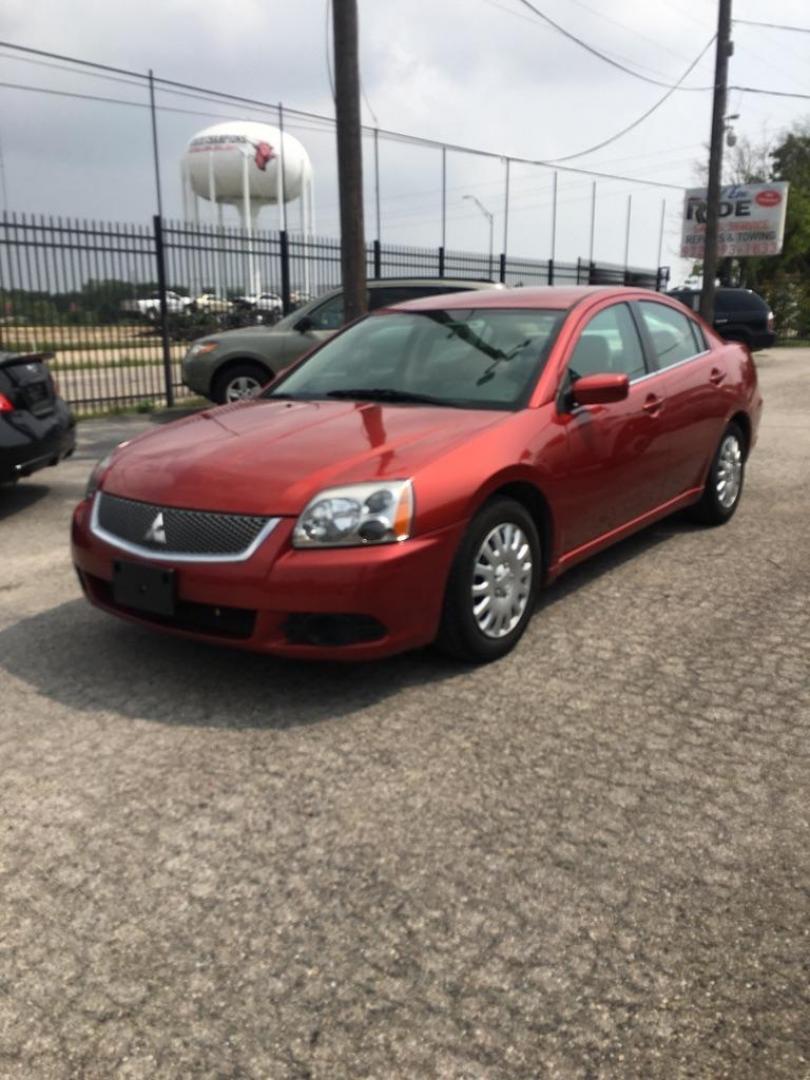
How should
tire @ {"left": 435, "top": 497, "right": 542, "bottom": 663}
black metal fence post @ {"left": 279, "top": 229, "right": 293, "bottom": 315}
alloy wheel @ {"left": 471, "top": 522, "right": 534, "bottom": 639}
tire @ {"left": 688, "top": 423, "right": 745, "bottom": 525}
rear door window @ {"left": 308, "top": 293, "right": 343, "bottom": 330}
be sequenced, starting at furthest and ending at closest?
1. black metal fence post @ {"left": 279, "top": 229, "right": 293, "bottom": 315}
2. rear door window @ {"left": 308, "top": 293, "right": 343, "bottom": 330}
3. tire @ {"left": 688, "top": 423, "right": 745, "bottom": 525}
4. alloy wheel @ {"left": 471, "top": 522, "right": 534, "bottom": 639}
5. tire @ {"left": 435, "top": 497, "right": 542, "bottom": 663}

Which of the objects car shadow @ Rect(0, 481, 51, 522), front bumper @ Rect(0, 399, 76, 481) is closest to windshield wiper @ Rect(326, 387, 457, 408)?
front bumper @ Rect(0, 399, 76, 481)

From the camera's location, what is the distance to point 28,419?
6422 millimetres

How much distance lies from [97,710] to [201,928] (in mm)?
1369

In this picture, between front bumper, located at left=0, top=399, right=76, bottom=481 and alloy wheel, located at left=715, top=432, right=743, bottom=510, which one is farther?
front bumper, located at left=0, top=399, right=76, bottom=481

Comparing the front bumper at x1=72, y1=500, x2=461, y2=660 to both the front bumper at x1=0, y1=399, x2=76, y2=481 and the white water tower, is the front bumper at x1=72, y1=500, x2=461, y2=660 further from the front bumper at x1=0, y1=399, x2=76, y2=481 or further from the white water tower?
the white water tower

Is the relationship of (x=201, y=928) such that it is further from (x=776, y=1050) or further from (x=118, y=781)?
(x=776, y=1050)

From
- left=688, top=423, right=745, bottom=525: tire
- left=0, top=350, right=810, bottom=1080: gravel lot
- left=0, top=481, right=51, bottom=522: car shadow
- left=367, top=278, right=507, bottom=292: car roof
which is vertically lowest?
left=0, top=481, right=51, bottom=522: car shadow

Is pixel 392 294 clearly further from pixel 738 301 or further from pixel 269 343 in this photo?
pixel 738 301

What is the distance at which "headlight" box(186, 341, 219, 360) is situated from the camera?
1127 cm

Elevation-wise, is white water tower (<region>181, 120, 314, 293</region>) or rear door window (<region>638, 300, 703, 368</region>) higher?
white water tower (<region>181, 120, 314, 293</region>)

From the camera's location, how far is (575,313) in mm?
4645

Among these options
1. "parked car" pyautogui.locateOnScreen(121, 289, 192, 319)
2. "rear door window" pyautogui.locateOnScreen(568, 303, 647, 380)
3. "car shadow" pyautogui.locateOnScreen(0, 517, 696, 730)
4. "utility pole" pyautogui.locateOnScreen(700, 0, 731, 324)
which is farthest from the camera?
"utility pole" pyautogui.locateOnScreen(700, 0, 731, 324)

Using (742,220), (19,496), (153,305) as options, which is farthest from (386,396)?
(742,220)

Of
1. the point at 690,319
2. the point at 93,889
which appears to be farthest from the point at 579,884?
the point at 690,319
